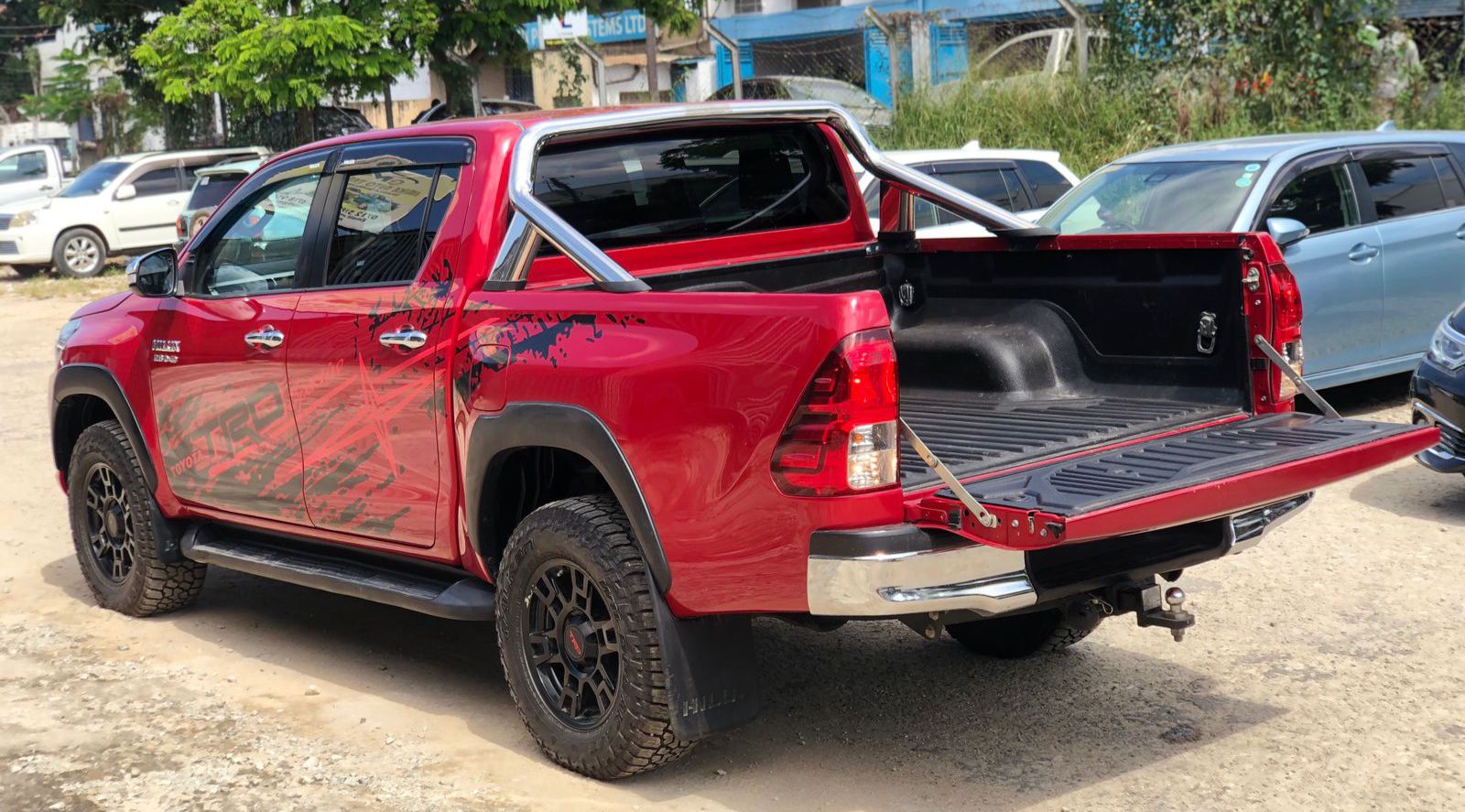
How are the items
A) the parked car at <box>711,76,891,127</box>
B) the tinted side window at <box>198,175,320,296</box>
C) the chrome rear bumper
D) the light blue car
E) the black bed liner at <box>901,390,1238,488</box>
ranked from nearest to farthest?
the chrome rear bumper < the black bed liner at <box>901,390,1238,488</box> < the tinted side window at <box>198,175,320,296</box> < the light blue car < the parked car at <box>711,76,891,127</box>

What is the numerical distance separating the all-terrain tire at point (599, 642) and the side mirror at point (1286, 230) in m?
5.03

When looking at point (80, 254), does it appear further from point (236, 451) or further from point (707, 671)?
point (707, 671)

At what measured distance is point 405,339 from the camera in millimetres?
4848

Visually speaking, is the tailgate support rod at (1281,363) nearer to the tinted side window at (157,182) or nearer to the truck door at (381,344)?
the truck door at (381,344)

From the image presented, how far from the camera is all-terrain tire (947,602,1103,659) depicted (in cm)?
525

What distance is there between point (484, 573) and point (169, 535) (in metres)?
2.09

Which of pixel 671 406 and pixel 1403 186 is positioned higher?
pixel 1403 186

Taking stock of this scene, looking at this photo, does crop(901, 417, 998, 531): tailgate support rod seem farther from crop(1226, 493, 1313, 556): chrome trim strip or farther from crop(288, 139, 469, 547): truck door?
crop(288, 139, 469, 547): truck door

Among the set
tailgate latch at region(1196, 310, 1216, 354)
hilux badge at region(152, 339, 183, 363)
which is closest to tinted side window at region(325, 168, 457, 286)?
hilux badge at region(152, 339, 183, 363)

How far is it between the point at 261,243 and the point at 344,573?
140 centimetres

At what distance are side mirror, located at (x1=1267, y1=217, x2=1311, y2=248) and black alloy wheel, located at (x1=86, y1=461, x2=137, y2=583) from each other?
18.9 ft

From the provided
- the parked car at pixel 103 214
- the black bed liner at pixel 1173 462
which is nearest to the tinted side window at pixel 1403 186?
the black bed liner at pixel 1173 462

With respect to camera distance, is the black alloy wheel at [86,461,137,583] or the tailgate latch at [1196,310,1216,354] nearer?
the tailgate latch at [1196,310,1216,354]

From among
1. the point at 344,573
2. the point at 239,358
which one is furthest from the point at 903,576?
the point at 239,358
